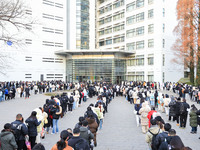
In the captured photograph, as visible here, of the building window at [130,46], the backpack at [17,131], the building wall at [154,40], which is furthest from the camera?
the building window at [130,46]

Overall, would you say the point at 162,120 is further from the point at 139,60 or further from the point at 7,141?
the point at 139,60

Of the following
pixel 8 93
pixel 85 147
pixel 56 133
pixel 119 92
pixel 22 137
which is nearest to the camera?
pixel 85 147

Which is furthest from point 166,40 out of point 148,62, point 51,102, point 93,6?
point 51,102

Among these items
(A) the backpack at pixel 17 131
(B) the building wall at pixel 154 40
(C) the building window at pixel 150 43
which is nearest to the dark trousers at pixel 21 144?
(A) the backpack at pixel 17 131

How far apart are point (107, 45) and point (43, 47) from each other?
18.9 metres

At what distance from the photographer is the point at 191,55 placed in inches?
1131

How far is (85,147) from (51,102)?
18.1 ft

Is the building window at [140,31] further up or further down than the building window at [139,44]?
further up

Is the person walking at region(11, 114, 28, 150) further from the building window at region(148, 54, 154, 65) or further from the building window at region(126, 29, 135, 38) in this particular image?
the building window at region(126, 29, 135, 38)

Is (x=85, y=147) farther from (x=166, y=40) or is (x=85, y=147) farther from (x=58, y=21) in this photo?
(x=58, y=21)

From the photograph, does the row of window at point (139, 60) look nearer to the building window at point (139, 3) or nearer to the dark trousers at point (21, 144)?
the building window at point (139, 3)

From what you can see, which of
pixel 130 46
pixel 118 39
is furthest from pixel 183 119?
pixel 118 39

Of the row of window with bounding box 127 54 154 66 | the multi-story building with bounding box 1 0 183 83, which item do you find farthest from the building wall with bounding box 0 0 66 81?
the row of window with bounding box 127 54 154 66

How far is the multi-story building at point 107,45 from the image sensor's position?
129 feet
